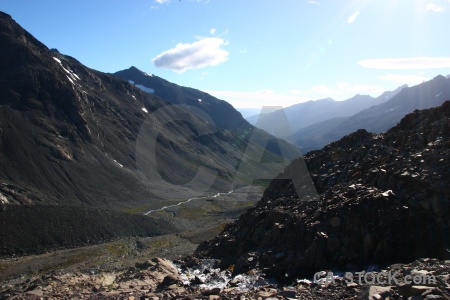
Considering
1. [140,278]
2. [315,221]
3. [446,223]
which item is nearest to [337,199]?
[315,221]

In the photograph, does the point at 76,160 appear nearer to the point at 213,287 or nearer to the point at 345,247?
the point at 213,287

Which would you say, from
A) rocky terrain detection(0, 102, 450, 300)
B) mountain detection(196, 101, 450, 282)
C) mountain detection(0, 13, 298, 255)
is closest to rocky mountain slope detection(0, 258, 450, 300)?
rocky terrain detection(0, 102, 450, 300)

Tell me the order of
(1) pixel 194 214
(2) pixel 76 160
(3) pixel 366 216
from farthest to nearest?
(2) pixel 76 160 < (1) pixel 194 214 < (3) pixel 366 216

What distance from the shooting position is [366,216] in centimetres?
2458

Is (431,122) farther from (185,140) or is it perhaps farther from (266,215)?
(185,140)

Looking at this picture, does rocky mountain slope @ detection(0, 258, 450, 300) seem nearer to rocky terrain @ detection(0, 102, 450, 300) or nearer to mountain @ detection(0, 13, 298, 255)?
rocky terrain @ detection(0, 102, 450, 300)

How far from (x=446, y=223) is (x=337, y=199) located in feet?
26.8

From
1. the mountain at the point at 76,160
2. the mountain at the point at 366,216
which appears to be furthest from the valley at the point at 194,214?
the mountain at the point at 76,160

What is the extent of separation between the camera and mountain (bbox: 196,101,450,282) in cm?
2259

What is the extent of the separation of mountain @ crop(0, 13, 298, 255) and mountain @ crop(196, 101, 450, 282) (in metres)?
43.2

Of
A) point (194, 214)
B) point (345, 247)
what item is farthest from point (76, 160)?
point (345, 247)

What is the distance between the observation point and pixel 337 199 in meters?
28.8

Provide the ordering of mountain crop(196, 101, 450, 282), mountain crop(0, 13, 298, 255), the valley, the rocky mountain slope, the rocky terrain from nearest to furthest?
the rocky mountain slope, the rocky terrain, the valley, mountain crop(196, 101, 450, 282), mountain crop(0, 13, 298, 255)

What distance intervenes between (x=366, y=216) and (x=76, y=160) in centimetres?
10346
